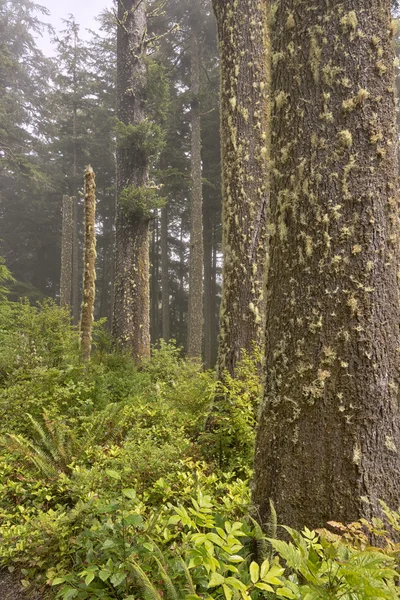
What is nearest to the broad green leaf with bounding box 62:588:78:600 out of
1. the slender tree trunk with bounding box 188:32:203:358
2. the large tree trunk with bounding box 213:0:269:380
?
the large tree trunk with bounding box 213:0:269:380

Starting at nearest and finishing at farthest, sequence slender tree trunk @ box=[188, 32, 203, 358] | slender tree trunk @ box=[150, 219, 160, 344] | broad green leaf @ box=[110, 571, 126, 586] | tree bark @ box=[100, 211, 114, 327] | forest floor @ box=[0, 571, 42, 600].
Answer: broad green leaf @ box=[110, 571, 126, 586] < forest floor @ box=[0, 571, 42, 600] < slender tree trunk @ box=[188, 32, 203, 358] < slender tree trunk @ box=[150, 219, 160, 344] < tree bark @ box=[100, 211, 114, 327]

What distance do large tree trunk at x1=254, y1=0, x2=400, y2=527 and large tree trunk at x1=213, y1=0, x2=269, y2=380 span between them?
2251 mm

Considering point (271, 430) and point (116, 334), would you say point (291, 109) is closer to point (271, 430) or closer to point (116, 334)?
point (271, 430)

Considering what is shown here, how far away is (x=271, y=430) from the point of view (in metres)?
2.43

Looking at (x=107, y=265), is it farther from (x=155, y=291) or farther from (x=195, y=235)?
(x=195, y=235)

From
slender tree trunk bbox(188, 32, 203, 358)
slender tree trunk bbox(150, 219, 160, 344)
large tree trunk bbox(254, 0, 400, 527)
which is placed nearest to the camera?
large tree trunk bbox(254, 0, 400, 527)

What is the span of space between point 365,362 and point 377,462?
1.82ft

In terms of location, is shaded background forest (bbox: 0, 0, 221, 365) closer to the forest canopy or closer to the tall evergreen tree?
the tall evergreen tree

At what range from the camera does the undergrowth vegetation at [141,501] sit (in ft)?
5.17

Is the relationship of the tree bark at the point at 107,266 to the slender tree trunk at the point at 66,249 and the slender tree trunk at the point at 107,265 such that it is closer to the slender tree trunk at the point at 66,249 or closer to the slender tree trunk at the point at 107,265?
the slender tree trunk at the point at 107,265

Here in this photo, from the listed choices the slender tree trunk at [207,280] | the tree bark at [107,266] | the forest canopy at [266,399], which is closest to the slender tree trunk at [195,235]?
the slender tree trunk at [207,280]

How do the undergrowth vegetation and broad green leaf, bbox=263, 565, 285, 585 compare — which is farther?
the undergrowth vegetation

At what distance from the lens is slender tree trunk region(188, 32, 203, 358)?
14101mm

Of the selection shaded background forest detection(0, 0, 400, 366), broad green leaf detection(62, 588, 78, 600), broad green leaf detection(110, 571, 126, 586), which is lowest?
broad green leaf detection(62, 588, 78, 600)
